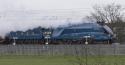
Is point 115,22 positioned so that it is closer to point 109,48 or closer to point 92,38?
point 92,38

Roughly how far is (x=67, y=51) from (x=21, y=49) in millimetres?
6854

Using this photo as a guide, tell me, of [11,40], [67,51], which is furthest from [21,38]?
[67,51]

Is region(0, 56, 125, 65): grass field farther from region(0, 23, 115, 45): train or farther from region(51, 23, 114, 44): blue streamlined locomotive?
region(0, 23, 115, 45): train

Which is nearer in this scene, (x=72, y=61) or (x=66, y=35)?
(x=72, y=61)

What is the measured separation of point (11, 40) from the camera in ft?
206

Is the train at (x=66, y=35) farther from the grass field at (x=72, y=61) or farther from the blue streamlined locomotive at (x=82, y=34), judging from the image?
the grass field at (x=72, y=61)

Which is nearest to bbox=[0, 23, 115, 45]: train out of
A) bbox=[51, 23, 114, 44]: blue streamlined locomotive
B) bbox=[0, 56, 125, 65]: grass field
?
bbox=[51, 23, 114, 44]: blue streamlined locomotive

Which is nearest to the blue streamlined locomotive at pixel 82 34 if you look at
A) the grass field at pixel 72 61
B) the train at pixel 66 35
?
the train at pixel 66 35

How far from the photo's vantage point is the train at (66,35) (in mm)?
59500

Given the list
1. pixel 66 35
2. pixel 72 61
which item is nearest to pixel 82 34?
pixel 66 35

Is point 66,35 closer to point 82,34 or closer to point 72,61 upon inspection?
point 82,34

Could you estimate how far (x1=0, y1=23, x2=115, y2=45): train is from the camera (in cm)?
5950

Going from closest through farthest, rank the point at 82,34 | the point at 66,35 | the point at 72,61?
the point at 72,61 < the point at 66,35 < the point at 82,34

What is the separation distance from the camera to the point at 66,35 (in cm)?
5988
